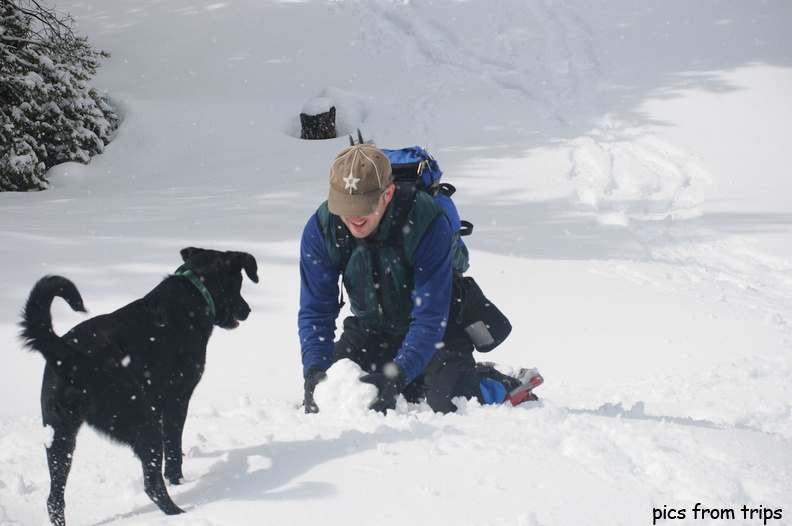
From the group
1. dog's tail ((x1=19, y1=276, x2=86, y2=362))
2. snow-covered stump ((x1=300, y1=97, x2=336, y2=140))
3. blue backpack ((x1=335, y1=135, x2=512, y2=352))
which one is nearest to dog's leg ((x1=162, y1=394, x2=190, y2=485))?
dog's tail ((x1=19, y1=276, x2=86, y2=362))

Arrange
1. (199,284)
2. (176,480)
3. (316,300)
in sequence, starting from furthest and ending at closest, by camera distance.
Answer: (316,300)
(199,284)
(176,480)

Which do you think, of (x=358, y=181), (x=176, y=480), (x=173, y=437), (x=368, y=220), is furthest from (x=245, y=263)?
(x=176, y=480)

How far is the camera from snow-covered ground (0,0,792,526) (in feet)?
8.09

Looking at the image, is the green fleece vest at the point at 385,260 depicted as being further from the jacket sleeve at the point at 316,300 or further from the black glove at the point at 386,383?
the black glove at the point at 386,383

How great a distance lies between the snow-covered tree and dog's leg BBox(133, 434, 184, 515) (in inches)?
391

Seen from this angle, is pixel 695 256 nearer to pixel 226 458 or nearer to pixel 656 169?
pixel 656 169

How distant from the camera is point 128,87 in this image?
15547 millimetres

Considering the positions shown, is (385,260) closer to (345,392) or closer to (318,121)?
(345,392)

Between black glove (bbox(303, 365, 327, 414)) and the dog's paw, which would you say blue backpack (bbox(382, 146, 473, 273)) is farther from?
the dog's paw

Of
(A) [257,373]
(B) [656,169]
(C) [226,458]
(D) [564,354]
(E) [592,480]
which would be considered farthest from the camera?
(B) [656,169]

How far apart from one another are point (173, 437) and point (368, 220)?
1.23 metres

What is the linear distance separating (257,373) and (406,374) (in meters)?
1.73

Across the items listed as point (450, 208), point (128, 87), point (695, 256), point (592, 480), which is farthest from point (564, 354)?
point (128, 87)

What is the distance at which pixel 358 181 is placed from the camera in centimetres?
283
